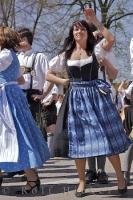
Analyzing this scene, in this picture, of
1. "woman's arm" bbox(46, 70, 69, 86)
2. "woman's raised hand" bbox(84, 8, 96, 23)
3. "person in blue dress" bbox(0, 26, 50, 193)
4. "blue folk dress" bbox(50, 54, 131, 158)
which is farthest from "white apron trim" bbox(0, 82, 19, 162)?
"woman's raised hand" bbox(84, 8, 96, 23)

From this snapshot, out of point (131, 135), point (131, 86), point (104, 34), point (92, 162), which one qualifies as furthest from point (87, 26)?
point (92, 162)

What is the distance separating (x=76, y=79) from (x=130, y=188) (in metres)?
1.35

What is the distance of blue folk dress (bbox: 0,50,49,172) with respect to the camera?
5891 millimetres

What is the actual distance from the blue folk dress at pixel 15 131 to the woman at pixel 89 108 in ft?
1.40

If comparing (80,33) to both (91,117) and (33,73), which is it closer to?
(91,117)

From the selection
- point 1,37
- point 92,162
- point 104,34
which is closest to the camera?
point 104,34

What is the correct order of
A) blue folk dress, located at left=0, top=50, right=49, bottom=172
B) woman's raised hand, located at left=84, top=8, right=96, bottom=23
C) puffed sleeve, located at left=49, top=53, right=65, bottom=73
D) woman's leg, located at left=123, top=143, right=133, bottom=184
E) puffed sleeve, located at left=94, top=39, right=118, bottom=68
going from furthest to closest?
woman's leg, located at left=123, top=143, right=133, bottom=184
puffed sleeve, located at left=49, top=53, right=65, bottom=73
blue folk dress, located at left=0, top=50, right=49, bottom=172
puffed sleeve, located at left=94, top=39, right=118, bottom=68
woman's raised hand, located at left=84, top=8, right=96, bottom=23

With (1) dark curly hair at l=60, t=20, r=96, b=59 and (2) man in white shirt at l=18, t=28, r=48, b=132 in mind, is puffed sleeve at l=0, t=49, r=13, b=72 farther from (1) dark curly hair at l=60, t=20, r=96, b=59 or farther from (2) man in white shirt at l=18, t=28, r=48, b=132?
(2) man in white shirt at l=18, t=28, r=48, b=132

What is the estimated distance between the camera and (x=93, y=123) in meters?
5.69

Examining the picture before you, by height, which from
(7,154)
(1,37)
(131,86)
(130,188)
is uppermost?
(1,37)

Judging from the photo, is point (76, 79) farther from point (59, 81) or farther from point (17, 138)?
point (17, 138)

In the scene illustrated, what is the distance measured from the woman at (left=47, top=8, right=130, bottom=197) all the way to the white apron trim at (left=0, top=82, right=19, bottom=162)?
56 centimetres

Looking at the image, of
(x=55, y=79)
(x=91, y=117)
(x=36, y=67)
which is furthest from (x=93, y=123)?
(x=36, y=67)

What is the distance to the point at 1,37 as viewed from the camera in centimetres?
607
